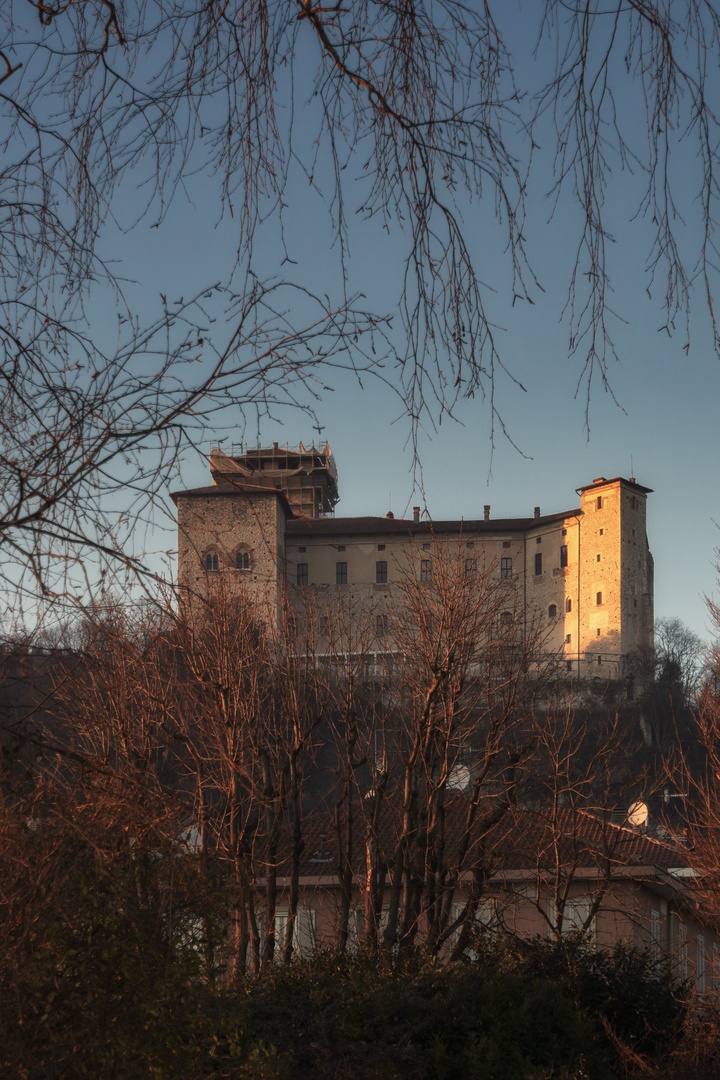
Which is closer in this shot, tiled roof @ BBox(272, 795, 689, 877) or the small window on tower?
the small window on tower

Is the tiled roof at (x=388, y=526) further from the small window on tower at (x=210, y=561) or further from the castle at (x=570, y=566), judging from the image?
the small window on tower at (x=210, y=561)

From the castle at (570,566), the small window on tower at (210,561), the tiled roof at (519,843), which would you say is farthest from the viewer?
the castle at (570,566)

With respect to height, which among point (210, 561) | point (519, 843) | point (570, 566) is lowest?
point (519, 843)

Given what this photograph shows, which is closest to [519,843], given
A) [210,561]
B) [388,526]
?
[210,561]

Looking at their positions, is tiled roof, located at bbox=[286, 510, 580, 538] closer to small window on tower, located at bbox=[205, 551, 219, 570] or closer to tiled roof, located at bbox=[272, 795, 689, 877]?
small window on tower, located at bbox=[205, 551, 219, 570]

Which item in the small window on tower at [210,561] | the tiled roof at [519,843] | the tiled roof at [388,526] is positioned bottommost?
the tiled roof at [519,843]

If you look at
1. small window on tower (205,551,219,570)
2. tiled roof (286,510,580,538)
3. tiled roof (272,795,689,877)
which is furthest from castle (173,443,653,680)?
tiled roof (272,795,689,877)

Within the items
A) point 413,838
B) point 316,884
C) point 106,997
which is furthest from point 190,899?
point 316,884

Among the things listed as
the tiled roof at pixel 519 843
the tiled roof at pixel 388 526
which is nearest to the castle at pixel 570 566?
the tiled roof at pixel 388 526

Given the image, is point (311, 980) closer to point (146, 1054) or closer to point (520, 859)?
point (146, 1054)

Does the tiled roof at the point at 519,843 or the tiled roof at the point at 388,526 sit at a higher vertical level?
the tiled roof at the point at 388,526

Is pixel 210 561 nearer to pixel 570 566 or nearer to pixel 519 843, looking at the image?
pixel 519 843

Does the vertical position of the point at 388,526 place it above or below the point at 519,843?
above

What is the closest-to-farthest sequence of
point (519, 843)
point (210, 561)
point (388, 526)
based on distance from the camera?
point (519, 843) < point (210, 561) < point (388, 526)
